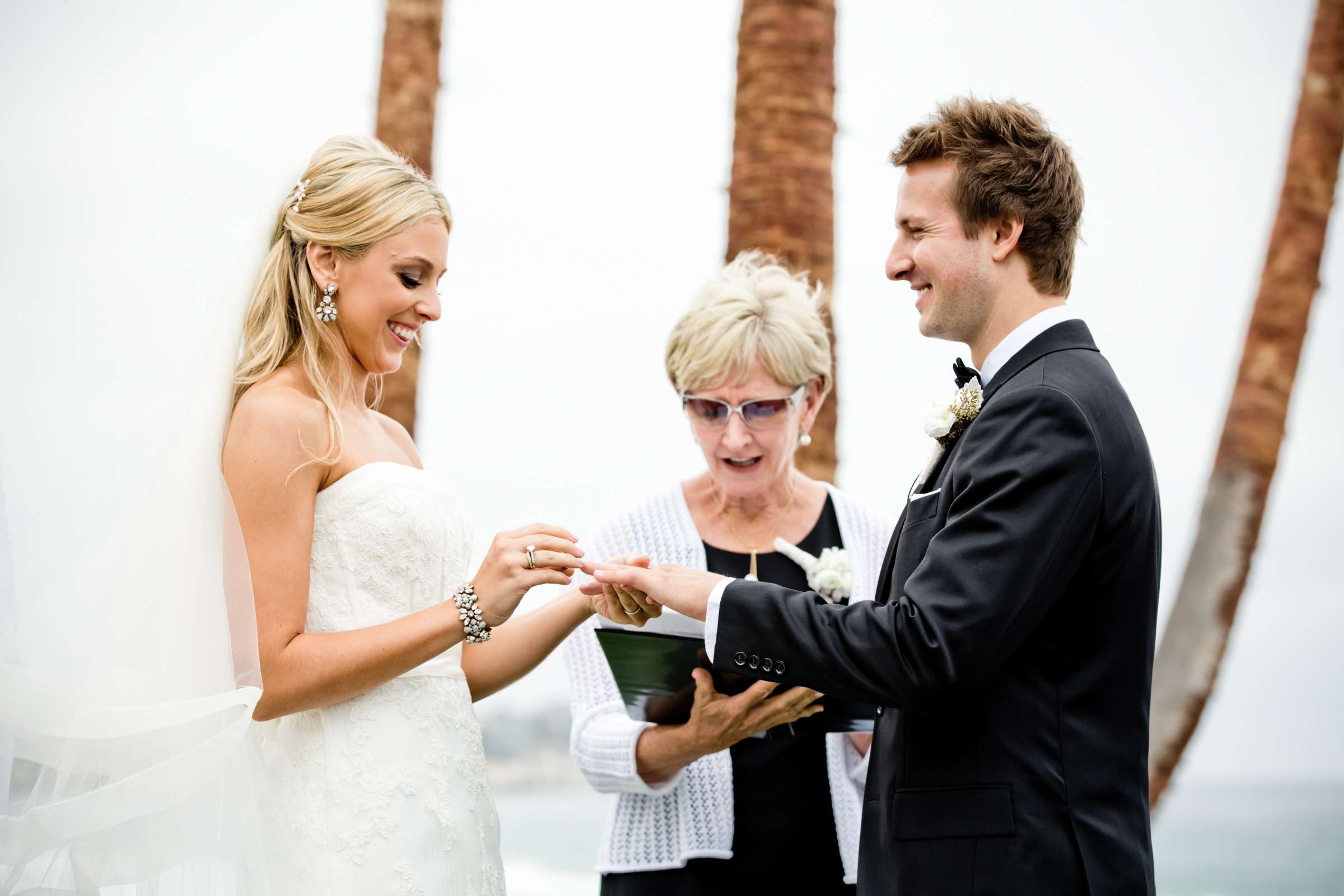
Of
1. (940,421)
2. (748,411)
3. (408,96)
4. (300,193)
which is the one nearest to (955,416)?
(940,421)

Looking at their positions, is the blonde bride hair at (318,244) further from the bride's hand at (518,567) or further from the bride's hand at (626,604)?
the bride's hand at (626,604)

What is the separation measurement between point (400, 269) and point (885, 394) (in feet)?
12.1

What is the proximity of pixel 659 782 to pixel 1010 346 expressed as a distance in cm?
142

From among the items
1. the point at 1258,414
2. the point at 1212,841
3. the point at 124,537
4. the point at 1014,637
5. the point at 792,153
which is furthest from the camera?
the point at 1212,841

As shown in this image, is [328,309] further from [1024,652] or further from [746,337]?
[1024,652]

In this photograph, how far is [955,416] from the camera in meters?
2.24

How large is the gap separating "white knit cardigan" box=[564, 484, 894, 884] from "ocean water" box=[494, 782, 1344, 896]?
5676 mm

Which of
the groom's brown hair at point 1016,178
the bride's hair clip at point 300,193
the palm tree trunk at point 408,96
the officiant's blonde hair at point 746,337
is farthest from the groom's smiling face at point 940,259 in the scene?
the palm tree trunk at point 408,96

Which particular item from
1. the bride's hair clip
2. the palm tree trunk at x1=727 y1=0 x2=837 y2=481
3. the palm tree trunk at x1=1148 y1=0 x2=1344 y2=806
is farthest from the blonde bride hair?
the palm tree trunk at x1=1148 y1=0 x2=1344 y2=806

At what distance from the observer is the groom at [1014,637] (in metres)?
1.88

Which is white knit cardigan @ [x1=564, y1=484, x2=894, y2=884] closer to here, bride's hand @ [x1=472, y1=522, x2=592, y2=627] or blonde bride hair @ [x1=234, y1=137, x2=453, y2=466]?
bride's hand @ [x1=472, y1=522, x2=592, y2=627]

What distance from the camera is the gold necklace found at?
10.1 ft

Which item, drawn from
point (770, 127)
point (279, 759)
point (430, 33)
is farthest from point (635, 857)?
point (430, 33)

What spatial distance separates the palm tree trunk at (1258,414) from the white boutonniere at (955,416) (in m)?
5.38
